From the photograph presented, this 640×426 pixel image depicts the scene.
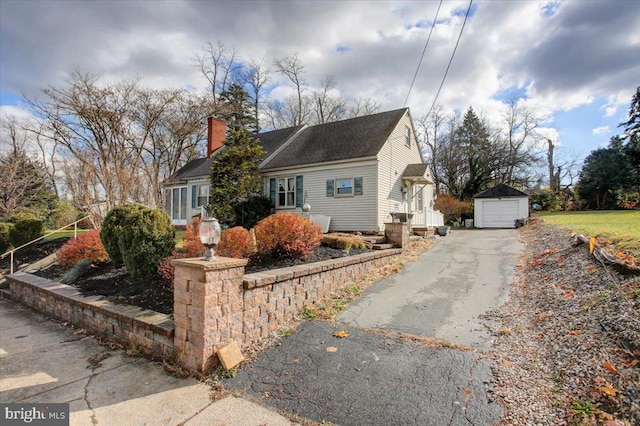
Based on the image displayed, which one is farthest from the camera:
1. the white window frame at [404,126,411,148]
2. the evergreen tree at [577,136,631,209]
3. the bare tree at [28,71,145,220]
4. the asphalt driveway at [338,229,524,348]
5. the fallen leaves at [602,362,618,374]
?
the evergreen tree at [577,136,631,209]

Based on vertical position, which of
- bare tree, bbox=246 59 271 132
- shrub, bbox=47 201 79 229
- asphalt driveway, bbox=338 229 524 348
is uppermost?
bare tree, bbox=246 59 271 132

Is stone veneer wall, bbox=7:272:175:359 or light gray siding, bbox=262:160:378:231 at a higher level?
light gray siding, bbox=262:160:378:231

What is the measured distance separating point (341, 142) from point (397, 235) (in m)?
6.47

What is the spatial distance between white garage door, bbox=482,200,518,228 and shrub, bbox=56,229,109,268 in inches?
849

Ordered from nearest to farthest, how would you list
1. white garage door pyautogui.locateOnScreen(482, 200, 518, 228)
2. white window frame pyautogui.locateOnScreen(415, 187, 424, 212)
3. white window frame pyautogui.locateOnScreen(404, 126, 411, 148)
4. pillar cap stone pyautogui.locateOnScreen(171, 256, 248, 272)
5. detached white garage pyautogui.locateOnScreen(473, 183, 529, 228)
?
pillar cap stone pyautogui.locateOnScreen(171, 256, 248, 272) → white window frame pyautogui.locateOnScreen(404, 126, 411, 148) → white window frame pyautogui.locateOnScreen(415, 187, 424, 212) → detached white garage pyautogui.locateOnScreen(473, 183, 529, 228) → white garage door pyautogui.locateOnScreen(482, 200, 518, 228)

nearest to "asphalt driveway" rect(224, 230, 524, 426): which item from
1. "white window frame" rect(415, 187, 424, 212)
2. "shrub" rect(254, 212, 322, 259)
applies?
"shrub" rect(254, 212, 322, 259)

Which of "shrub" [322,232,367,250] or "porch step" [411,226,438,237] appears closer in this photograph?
"shrub" [322,232,367,250]

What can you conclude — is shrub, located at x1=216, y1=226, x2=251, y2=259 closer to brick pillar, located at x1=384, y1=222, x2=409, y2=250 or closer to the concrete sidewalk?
the concrete sidewalk

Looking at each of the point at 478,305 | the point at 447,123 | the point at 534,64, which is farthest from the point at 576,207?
the point at 478,305

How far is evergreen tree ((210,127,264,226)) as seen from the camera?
41.8 feet

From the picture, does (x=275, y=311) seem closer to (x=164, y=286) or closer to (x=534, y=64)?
(x=164, y=286)

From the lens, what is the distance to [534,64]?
8.55m

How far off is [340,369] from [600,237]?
7.11 meters

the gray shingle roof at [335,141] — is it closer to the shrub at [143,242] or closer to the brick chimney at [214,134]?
the brick chimney at [214,134]
